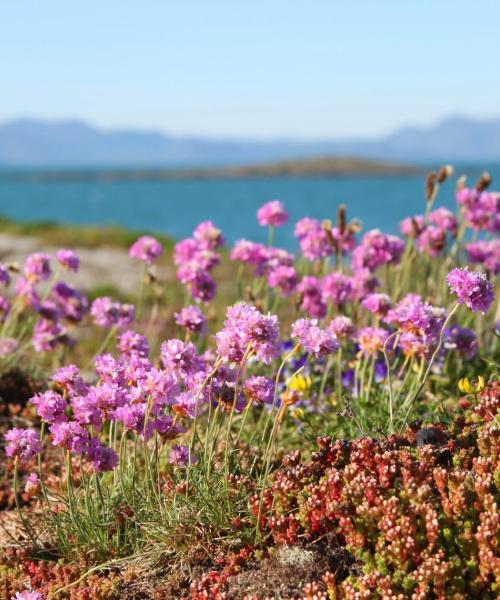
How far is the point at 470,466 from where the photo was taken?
3887 mm

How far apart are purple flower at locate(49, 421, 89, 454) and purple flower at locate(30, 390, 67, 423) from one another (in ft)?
0.13

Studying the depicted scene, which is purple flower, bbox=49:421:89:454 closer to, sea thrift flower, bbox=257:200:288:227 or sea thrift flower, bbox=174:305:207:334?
sea thrift flower, bbox=174:305:207:334

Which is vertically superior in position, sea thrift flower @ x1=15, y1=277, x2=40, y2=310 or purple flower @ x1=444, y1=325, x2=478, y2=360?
sea thrift flower @ x1=15, y1=277, x2=40, y2=310

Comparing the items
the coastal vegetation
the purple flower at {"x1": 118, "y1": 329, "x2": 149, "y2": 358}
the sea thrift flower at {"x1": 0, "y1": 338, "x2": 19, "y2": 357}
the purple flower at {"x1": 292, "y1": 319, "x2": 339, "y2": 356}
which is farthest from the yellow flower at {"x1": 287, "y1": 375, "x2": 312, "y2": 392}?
the sea thrift flower at {"x1": 0, "y1": 338, "x2": 19, "y2": 357}

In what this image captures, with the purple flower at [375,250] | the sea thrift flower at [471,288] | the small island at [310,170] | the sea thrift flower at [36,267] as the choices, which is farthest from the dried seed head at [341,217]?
the small island at [310,170]

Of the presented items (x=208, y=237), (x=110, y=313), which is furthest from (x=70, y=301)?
(x=208, y=237)

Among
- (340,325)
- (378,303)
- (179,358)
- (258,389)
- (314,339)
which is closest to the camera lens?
(314,339)

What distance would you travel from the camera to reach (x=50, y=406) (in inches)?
144

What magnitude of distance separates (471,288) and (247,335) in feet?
3.38

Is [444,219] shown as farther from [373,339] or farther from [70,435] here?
[70,435]

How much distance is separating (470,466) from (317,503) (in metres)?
0.75

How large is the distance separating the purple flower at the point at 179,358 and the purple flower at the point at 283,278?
2.19 metres

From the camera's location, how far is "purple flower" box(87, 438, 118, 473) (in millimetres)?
3783

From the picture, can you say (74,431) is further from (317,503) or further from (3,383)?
(3,383)
